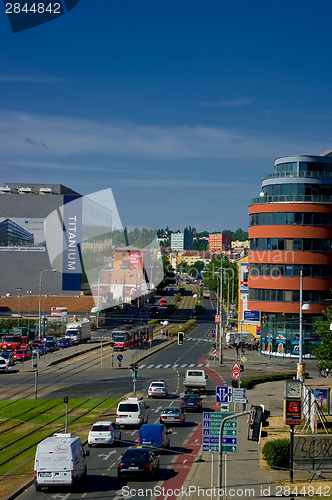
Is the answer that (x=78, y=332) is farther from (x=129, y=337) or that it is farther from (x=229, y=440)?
(x=229, y=440)

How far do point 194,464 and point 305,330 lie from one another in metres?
50.0

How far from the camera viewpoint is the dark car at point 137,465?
1064 inches

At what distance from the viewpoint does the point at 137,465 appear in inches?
1067

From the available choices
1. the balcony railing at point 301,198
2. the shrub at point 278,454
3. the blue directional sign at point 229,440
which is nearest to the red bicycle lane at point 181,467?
the blue directional sign at point 229,440

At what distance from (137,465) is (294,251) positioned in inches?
2144

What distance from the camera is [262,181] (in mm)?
83438

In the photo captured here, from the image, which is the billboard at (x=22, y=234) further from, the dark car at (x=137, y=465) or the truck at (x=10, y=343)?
the dark car at (x=137, y=465)

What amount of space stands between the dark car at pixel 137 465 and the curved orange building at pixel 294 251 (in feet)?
173

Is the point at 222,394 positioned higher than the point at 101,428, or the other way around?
the point at 222,394

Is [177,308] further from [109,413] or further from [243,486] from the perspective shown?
[243,486]

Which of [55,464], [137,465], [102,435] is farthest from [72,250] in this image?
[55,464]

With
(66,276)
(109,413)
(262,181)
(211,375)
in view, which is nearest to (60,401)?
(109,413)

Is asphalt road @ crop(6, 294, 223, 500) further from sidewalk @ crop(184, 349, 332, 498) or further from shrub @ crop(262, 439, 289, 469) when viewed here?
shrub @ crop(262, 439, 289, 469)

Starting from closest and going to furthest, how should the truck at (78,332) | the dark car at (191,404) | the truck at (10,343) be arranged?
the dark car at (191,404) < the truck at (10,343) < the truck at (78,332)
